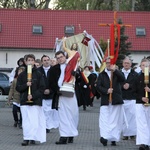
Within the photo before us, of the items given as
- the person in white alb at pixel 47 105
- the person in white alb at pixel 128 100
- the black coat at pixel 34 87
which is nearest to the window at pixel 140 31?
the person in white alb at pixel 47 105

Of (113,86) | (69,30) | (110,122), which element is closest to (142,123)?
(110,122)

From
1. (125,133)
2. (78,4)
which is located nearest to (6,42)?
(78,4)

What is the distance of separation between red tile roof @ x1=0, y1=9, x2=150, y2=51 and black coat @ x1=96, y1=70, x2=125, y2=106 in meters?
36.3

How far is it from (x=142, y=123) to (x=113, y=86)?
1451mm

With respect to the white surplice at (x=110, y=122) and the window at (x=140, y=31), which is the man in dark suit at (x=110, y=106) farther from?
the window at (x=140, y=31)

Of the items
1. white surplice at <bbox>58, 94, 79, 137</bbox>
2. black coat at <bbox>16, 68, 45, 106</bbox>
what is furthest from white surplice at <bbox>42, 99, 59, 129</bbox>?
black coat at <bbox>16, 68, 45, 106</bbox>

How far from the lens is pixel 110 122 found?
48.3ft

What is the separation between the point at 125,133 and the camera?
16344mm

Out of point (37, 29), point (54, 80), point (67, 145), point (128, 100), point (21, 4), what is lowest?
point (67, 145)

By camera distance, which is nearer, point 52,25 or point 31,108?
point 31,108

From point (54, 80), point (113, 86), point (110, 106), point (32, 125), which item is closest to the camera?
point (32, 125)

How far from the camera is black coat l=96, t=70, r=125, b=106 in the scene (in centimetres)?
1473

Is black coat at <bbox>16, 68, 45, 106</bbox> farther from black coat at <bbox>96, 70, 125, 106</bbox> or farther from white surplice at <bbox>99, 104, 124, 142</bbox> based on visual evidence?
white surplice at <bbox>99, 104, 124, 142</bbox>

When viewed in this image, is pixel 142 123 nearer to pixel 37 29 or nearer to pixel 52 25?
pixel 37 29
